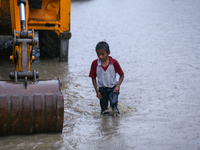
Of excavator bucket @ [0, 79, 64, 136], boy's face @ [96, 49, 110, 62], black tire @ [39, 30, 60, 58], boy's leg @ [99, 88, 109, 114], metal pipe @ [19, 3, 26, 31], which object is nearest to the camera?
excavator bucket @ [0, 79, 64, 136]

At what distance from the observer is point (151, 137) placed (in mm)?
3543

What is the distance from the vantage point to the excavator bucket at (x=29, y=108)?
3.29m

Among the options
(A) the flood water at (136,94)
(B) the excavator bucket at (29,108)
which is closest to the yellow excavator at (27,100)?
(B) the excavator bucket at (29,108)

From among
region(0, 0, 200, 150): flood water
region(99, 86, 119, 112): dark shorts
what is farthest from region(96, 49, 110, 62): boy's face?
region(0, 0, 200, 150): flood water

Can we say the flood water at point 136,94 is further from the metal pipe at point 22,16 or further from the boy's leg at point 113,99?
the metal pipe at point 22,16

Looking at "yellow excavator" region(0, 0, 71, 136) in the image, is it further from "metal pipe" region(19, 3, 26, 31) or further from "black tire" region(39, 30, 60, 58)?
"black tire" region(39, 30, 60, 58)

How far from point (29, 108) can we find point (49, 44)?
4.43 m

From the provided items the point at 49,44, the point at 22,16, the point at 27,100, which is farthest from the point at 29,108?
the point at 49,44

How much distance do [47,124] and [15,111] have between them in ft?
1.16

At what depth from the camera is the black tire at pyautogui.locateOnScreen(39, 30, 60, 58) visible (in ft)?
24.8

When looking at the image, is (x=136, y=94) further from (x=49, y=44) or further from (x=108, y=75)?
(x=49, y=44)

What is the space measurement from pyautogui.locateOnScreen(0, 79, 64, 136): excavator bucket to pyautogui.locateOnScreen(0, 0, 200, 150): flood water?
0.38 feet

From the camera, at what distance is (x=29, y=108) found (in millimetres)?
3312

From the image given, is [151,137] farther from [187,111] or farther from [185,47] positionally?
[185,47]
